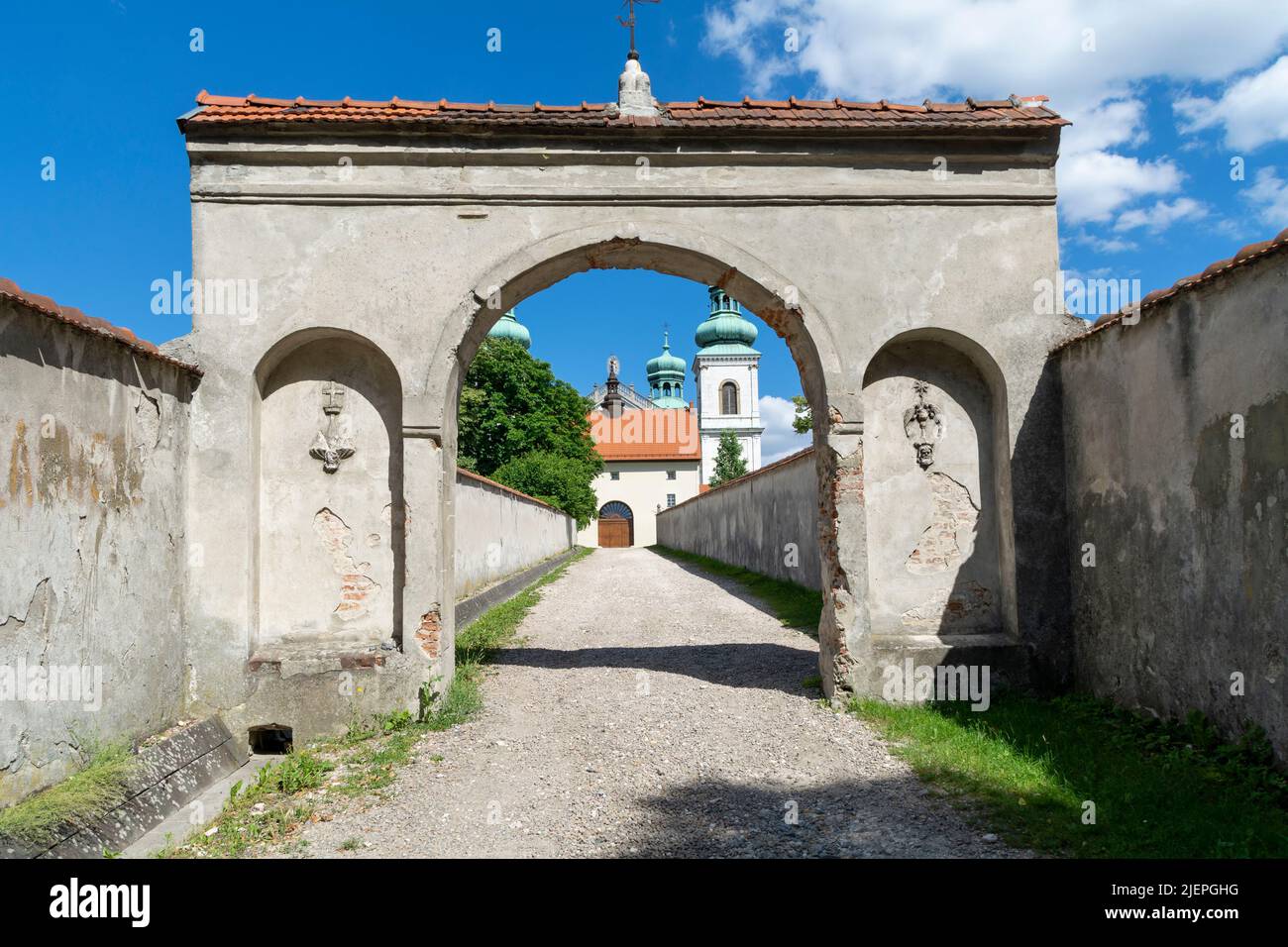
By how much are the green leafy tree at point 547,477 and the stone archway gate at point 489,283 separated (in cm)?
2254

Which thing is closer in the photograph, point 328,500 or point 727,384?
point 328,500

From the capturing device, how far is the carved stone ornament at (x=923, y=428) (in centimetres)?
729

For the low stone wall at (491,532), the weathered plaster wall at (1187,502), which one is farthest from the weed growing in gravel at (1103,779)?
the low stone wall at (491,532)

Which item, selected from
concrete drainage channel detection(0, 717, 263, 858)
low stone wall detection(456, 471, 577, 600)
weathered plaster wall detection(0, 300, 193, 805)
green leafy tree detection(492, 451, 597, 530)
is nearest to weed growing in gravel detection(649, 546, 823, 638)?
low stone wall detection(456, 471, 577, 600)

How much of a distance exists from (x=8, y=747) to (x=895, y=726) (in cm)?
592

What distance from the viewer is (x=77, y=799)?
4383 millimetres

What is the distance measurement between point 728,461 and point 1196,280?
49.4 meters

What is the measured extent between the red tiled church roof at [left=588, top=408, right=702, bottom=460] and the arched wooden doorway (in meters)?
3.60

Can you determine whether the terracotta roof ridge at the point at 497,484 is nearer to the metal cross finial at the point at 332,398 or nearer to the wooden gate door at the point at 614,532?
the metal cross finial at the point at 332,398

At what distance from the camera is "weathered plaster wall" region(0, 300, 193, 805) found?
430 centimetres

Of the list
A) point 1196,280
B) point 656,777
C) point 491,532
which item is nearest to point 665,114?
point 1196,280

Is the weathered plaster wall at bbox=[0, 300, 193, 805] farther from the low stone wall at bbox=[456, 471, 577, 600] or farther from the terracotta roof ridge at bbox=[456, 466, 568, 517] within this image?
the low stone wall at bbox=[456, 471, 577, 600]

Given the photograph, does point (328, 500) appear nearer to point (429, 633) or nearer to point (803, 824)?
point (429, 633)
